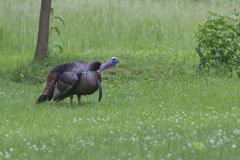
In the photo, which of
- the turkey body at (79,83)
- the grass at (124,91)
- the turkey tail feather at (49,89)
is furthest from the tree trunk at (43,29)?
the turkey body at (79,83)

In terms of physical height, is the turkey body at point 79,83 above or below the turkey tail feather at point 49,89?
above

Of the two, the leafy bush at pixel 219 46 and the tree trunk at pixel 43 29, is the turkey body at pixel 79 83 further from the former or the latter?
the tree trunk at pixel 43 29

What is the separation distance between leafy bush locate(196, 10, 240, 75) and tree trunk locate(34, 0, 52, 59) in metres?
4.25

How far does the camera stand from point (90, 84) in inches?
539

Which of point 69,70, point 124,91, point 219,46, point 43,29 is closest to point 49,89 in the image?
point 69,70

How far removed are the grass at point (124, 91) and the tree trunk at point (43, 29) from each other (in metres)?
0.37

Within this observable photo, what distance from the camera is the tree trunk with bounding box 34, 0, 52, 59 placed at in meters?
19.9

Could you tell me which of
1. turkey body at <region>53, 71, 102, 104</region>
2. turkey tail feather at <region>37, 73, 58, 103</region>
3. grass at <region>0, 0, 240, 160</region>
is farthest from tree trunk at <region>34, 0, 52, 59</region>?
turkey body at <region>53, 71, 102, 104</region>

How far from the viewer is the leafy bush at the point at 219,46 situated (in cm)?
1814

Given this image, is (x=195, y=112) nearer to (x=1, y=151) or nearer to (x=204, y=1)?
(x=1, y=151)

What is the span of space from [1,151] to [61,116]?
10.1ft

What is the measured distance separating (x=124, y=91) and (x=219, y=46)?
11.5ft

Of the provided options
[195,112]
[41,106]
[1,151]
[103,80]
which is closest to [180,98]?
[195,112]

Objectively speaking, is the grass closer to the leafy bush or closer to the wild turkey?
the wild turkey
